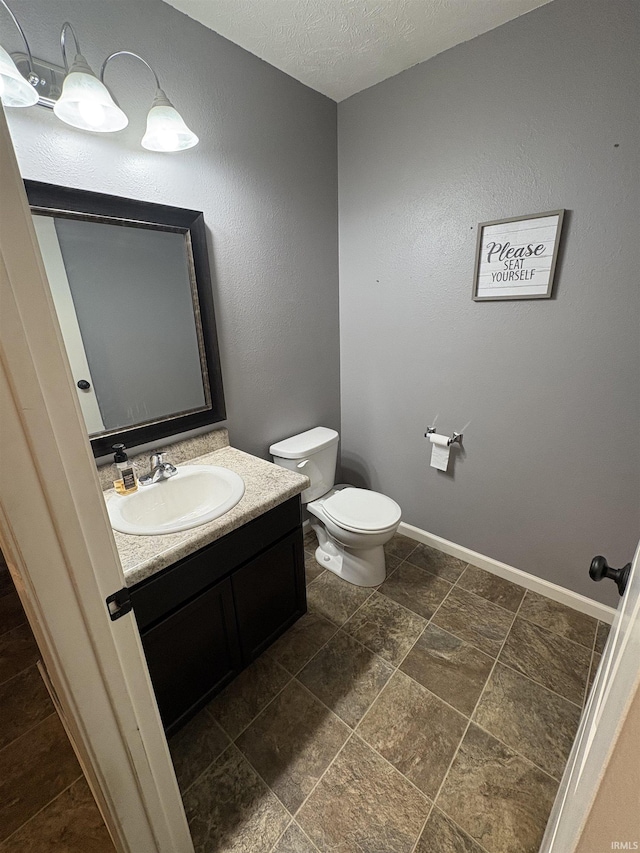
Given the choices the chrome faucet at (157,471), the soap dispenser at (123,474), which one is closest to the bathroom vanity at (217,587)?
the chrome faucet at (157,471)

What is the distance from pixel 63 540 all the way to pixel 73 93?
1.22 m

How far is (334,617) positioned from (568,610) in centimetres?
116

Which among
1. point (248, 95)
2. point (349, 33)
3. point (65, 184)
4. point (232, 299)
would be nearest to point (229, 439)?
point (232, 299)

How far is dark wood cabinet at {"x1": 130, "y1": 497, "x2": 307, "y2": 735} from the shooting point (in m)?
1.10

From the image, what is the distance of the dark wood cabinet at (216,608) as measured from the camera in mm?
1098

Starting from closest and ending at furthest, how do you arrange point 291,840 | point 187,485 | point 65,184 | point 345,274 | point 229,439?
point 291,840, point 65,184, point 187,485, point 229,439, point 345,274

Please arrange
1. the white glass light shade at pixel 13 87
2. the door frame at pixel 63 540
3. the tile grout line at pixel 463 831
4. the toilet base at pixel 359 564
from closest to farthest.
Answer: the door frame at pixel 63 540
the white glass light shade at pixel 13 87
the tile grout line at pixel 463 831
the toilet base at pixel 359 564

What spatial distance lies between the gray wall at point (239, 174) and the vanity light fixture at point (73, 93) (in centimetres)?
6

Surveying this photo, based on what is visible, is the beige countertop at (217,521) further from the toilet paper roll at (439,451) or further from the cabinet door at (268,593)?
the toilet paper roll at (439,451)

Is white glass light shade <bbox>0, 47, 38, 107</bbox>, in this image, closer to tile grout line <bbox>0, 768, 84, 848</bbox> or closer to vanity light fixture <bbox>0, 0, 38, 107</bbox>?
vanity light fixture <bbox>0, 0, 38, 107</bbox>

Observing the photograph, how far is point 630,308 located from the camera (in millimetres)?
1364

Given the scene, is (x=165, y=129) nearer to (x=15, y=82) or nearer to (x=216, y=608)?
(x=15, y=82)

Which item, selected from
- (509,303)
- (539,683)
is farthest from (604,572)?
(509,303)

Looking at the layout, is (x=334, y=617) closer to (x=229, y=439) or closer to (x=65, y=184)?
(x=229, y=439)
